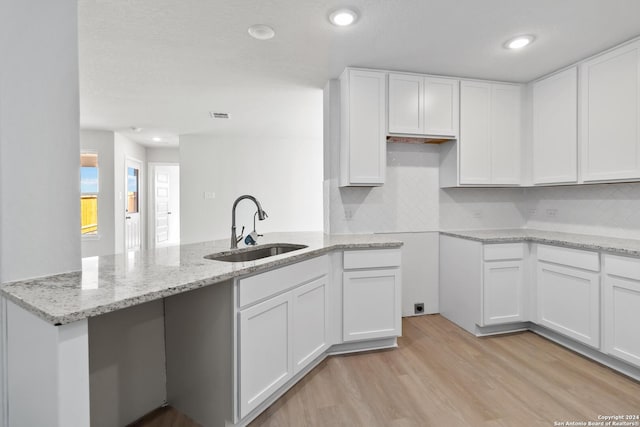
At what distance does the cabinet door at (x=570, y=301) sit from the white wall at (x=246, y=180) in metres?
4.18

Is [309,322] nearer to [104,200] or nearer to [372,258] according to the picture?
[372,258]

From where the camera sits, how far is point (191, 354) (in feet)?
5.52

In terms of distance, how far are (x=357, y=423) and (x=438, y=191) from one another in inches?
92.9

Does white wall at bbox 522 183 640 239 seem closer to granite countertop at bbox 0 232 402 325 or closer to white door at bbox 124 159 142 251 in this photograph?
granite countertop at bbox 0 232 402 325

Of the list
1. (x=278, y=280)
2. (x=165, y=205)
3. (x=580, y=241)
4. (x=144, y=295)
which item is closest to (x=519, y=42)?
(x=580, y=241)

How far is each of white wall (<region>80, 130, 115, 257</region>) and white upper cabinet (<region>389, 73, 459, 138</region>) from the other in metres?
5.01

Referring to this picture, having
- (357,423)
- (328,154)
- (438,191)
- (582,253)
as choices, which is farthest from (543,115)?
(357,423)

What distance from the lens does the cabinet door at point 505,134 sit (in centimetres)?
306

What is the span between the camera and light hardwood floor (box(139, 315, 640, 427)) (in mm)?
1708

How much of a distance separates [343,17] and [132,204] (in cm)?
630

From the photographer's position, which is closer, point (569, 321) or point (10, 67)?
point (10, 67)

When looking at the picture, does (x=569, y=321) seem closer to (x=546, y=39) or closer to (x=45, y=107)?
(x=546, y=39)

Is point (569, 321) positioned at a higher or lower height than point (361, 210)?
lower

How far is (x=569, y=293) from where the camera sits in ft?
8.00
